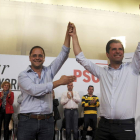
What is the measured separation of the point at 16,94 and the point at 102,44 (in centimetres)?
331

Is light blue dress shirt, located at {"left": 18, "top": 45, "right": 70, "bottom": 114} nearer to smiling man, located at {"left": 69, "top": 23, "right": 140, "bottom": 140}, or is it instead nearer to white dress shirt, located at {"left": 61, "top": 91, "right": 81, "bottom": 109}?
smiling man, located at {"left": 69, "top": 23, "right": 140, "bottom": 140}

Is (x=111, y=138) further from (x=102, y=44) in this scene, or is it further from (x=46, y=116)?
(x=102, y=44)

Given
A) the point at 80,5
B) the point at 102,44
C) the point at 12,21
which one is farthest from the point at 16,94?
the point at 80,5

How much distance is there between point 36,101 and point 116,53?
0.93 metres

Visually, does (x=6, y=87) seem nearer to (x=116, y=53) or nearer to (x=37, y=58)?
(x=37, y=58)

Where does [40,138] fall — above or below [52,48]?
below

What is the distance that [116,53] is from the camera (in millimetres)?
2053

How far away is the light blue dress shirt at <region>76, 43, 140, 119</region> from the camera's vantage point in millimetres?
1903

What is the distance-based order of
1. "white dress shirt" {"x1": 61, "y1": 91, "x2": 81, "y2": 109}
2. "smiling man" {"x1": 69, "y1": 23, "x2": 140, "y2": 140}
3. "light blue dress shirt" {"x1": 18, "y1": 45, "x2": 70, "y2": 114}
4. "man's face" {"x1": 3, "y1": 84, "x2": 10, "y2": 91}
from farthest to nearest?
"white dress shirt" {"x1": 61, "y1": 91, "x2": 81, "y2": 109} < "man's face" {"x1": 3, "y1": 84, "x2": 10, "y2": 91} < "light blue dress shirt" {"x1": 18, "y1": 45, "x2": 70, "y2": 114} < "smiling man" {"x1": 69, "y1": 23, "x2": 140, "y2": 140}

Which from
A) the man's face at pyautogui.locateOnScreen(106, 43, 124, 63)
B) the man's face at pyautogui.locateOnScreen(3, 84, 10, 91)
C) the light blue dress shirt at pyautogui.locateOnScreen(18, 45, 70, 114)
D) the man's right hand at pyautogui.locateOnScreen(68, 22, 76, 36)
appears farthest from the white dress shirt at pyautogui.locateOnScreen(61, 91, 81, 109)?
the man's face at pyautogui.locateOnScreen(106, 43, 124, 63)

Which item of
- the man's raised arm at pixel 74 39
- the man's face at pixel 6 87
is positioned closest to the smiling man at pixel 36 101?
the man's raised arm at pixel 74 39

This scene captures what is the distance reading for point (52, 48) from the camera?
6707 mm

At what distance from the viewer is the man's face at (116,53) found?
2047 millimetres

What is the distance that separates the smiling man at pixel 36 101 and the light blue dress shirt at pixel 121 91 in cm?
37
